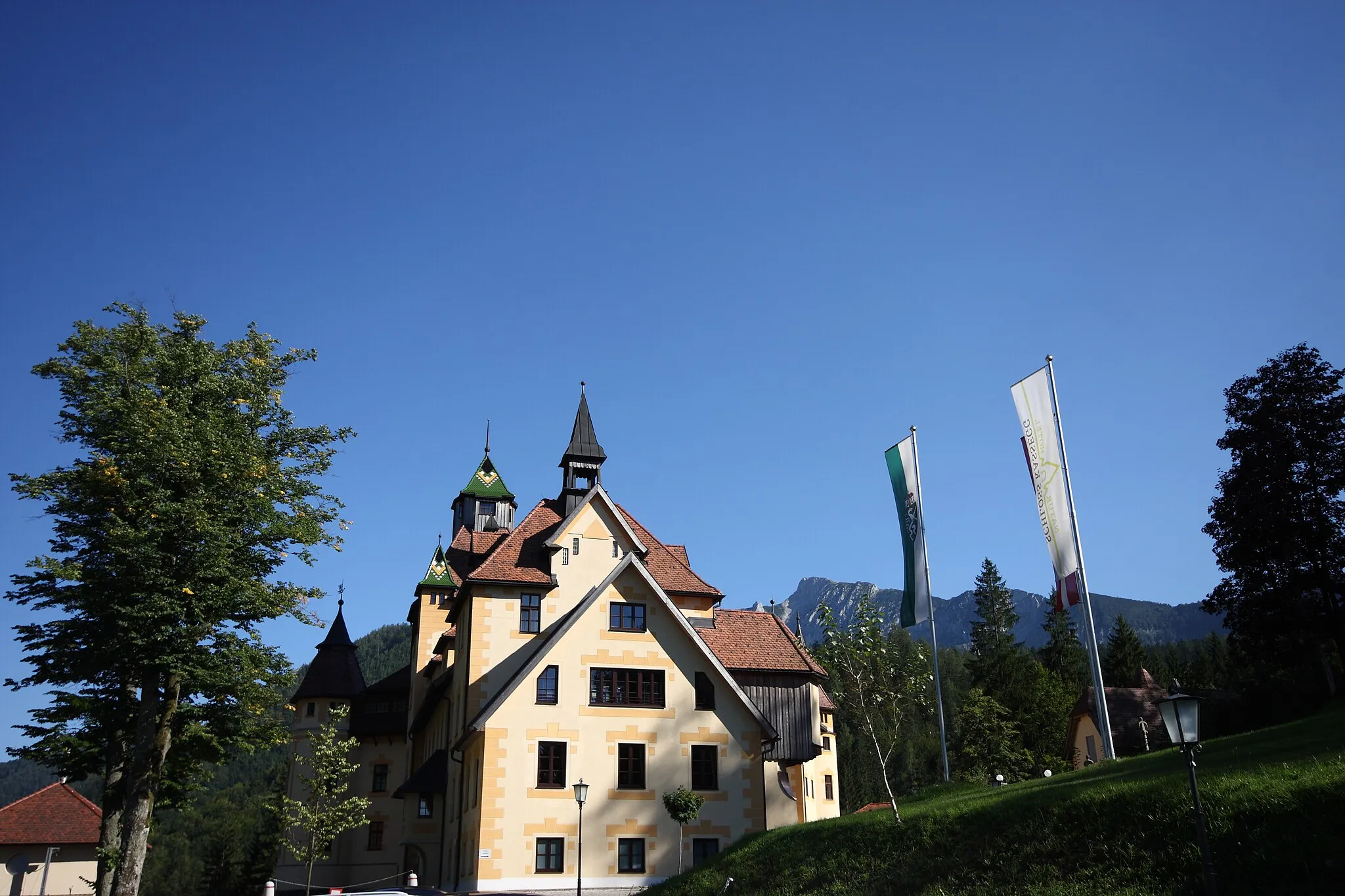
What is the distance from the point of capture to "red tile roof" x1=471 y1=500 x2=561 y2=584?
127ft

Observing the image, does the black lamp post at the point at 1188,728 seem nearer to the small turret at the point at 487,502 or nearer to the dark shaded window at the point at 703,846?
the dark shaded window at the point at 703,846

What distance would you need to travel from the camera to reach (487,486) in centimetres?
6259

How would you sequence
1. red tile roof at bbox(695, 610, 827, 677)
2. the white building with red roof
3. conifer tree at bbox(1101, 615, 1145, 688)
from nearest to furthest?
red tile roof at bbox(695, 610, 827, 677) < the white building with red roof < conifer tree at bbox(1101, 615, 1145, 688)

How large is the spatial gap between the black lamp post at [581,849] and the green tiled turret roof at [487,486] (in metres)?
30.4

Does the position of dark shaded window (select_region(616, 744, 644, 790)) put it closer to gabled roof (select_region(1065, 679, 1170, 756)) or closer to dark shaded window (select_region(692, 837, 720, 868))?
dark shaded window (select_region(692, 837, 720, 868))

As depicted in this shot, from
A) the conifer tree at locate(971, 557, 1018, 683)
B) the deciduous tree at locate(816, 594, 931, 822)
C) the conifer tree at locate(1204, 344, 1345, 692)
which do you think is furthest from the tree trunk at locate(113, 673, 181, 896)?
the conifer tree at locate(971, 557, 1018, 683)

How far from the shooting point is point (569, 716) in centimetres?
3519

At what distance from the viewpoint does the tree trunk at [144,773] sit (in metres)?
28.6

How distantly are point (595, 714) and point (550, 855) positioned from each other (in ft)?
15.9

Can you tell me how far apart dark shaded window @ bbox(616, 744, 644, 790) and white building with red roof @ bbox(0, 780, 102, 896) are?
31839 mm

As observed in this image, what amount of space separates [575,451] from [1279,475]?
93.9 ft

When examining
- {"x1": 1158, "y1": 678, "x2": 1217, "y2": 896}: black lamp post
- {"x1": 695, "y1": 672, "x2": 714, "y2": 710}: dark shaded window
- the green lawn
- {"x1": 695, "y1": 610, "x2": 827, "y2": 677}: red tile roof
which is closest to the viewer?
{"x1": 1158, "y1": 678, "x2": 1217, "y2": 896}: black lamp post

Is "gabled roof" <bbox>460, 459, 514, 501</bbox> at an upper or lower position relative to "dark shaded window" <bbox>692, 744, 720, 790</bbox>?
upper

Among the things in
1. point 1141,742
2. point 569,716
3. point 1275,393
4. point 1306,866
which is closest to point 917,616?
point 569,716
